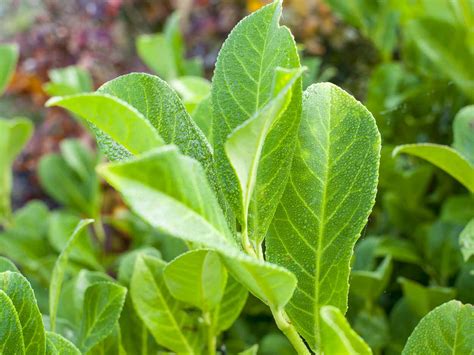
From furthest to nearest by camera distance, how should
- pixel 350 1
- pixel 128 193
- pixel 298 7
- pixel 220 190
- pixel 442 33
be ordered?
pixel 298 7, pixel 350 1, pixel 442 33, pixel 220 190, pixel 128 193

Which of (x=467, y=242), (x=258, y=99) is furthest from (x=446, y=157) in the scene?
(x=258, y=99)

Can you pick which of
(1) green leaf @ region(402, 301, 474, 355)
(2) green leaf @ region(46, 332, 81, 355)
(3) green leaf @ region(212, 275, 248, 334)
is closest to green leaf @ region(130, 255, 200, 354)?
(3) green leaf @ region(212, 275, 248, 334)

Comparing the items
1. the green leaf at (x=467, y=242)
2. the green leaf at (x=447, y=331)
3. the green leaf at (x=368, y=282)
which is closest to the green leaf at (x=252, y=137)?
the green leaf at (x=447, y=331)

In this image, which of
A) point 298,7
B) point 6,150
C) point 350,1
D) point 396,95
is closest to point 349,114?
point 396,95

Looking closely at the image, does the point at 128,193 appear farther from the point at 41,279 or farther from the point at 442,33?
the point at 41,279

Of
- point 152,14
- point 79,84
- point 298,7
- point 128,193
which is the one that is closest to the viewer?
point 128,193

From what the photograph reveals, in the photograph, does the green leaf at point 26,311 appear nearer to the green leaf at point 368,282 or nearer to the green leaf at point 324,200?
the green leaf at point 324,200
